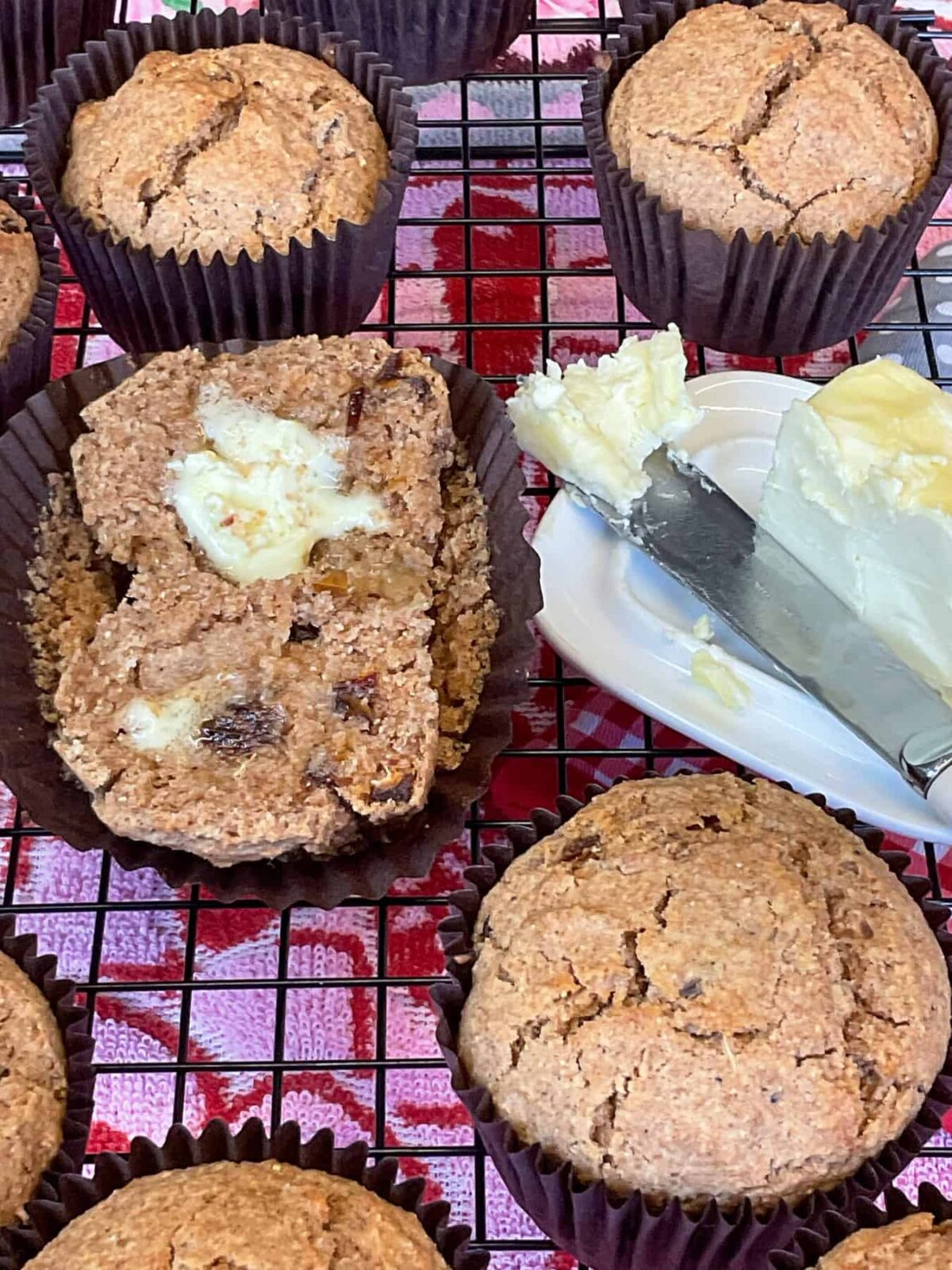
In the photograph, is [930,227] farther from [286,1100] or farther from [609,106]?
[286,1100]

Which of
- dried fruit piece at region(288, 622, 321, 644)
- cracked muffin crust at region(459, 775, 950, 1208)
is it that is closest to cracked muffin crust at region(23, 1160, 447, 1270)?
cracked muffin crust at region(459, 775, 950, 1208)

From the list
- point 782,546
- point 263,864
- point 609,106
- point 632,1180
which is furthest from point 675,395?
point 632,1180

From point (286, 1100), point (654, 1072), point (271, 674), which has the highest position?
point (271, 674)

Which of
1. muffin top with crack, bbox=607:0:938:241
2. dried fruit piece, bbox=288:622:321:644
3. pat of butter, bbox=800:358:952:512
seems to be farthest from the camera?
muffin top with crack, bbox=607:0:938:241

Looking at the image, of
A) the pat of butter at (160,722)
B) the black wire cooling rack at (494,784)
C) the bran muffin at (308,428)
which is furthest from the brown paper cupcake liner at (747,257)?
the pat of butter at (160,722)

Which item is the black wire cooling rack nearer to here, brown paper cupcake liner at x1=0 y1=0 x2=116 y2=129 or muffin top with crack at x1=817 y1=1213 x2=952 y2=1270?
brown paper cupcake liner at x1=0 y1=0 x2=116 y2=129

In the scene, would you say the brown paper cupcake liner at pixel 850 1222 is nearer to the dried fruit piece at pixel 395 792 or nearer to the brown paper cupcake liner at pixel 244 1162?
the brown paper cupcake liner at pixel 244 1162

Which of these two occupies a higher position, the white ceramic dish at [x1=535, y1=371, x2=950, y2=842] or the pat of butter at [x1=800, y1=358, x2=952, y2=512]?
the pat of butter at [x1=800, y1=358, x2=952, y2=512]

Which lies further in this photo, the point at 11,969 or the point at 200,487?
the point at 200,487
